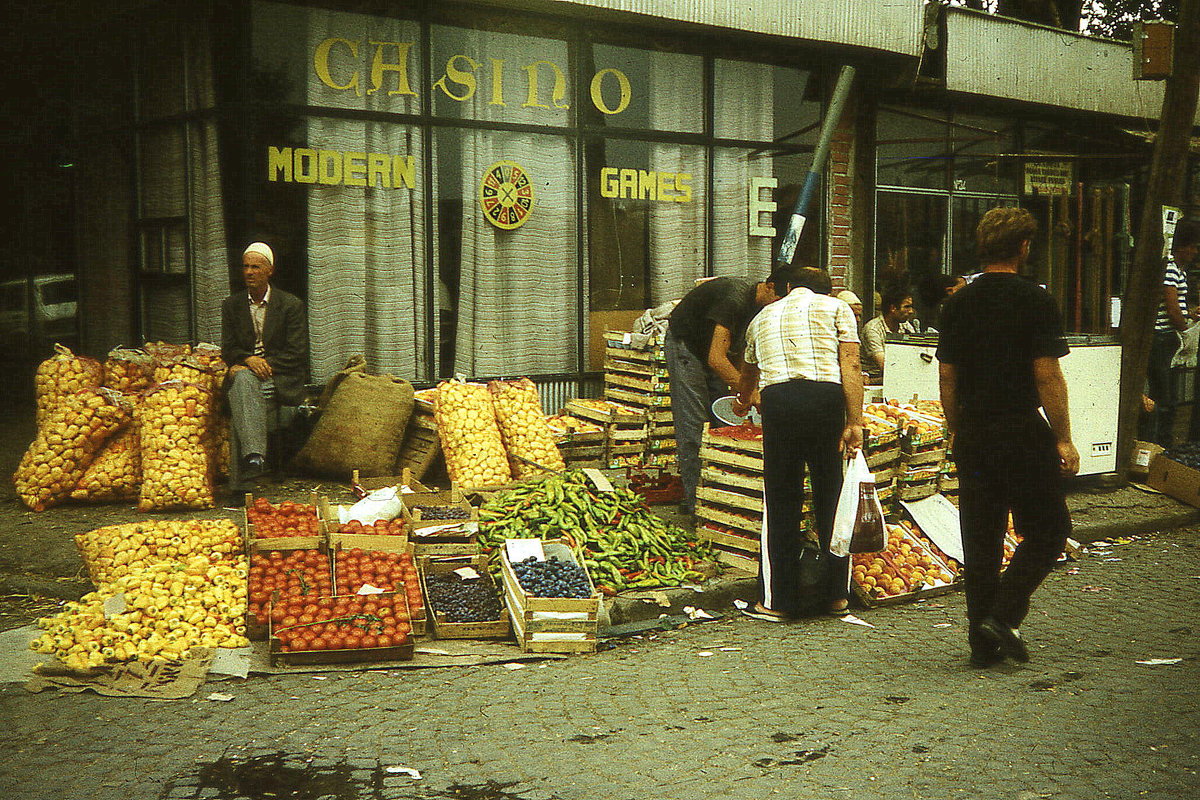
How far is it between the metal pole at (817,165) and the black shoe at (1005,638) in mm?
6348

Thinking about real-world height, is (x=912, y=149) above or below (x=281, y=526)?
above

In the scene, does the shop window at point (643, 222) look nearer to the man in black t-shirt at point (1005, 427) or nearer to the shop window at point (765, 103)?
the shop window at point (765, 103)

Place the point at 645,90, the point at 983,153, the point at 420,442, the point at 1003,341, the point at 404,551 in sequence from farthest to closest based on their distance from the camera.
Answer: the point at 983,153, the point at 645,90, the point at 420,442, the point at 404,551, the point at 1003,341

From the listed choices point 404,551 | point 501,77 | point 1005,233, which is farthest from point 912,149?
point 404,551

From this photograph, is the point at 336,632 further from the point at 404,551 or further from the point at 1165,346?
the point at 1165,346

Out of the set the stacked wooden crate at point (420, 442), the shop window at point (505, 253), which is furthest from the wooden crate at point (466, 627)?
the shop window at point (505, 253)

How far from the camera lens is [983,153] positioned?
1408 centimetres

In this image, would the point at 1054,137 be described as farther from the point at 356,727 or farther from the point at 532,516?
the point at 356,727

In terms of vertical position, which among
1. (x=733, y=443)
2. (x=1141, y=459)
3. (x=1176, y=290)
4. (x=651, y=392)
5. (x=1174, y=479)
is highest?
(x=1176, y=290)

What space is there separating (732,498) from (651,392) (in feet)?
8.22

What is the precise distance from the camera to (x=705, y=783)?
4.04 m

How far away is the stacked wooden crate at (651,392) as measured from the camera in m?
9.67

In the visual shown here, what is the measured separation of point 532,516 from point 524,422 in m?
2.01

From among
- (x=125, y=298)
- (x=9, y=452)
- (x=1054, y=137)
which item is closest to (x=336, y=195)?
(x=125, y=298)
